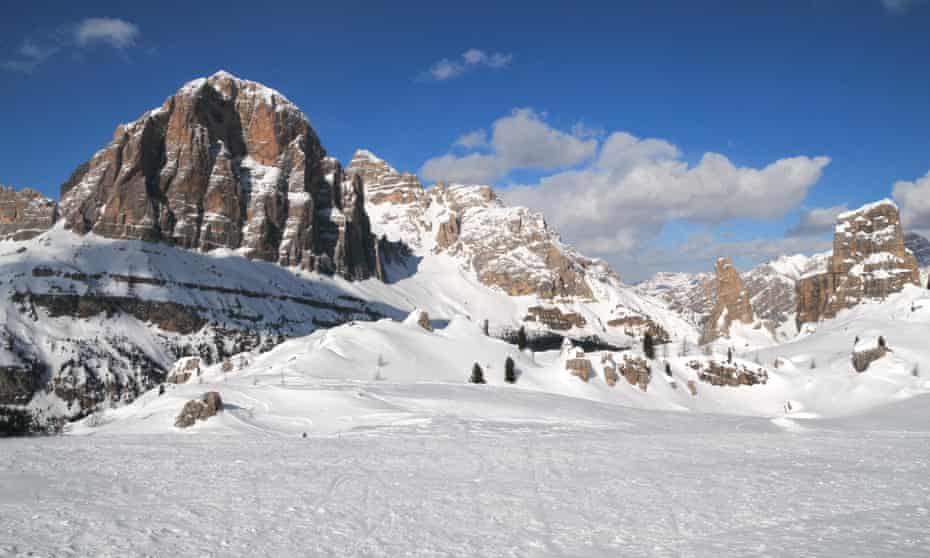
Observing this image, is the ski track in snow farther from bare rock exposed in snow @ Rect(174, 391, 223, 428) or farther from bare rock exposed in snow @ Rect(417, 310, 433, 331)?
bare rock exposed in snow @ Rect(417, 310, 433, 331)

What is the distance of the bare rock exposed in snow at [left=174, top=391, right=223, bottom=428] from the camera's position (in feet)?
152

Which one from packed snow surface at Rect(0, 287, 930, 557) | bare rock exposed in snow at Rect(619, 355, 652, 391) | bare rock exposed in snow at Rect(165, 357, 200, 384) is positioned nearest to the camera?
packed snow surface at Rect(0, 287, 930, 557)

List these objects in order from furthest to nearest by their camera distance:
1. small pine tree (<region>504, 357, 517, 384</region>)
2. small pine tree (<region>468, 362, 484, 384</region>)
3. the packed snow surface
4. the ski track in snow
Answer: small pine tree (<region>504, 357, 517, 384</region>) < small pine tree (<region>468, 362, 484, 384</region>) < the packed snow surface < the ski track in snow

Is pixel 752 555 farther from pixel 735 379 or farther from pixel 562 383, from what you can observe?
pixel 735 379

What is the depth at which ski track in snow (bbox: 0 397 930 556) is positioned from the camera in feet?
54.2

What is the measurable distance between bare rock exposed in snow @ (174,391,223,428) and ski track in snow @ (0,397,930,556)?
1015 centimetres

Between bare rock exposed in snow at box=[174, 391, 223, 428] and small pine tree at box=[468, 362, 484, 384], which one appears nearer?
bare rock exposed in snow at box=[174, 391, 223, 428]

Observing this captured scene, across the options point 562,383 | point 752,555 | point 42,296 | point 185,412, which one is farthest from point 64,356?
point 752,555

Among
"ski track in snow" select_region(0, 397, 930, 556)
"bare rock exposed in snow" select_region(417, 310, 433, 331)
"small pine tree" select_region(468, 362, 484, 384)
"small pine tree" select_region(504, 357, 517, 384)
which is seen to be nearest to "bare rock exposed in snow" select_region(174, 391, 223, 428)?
"ski track in snow" select_region(0, 397, 930, 556)

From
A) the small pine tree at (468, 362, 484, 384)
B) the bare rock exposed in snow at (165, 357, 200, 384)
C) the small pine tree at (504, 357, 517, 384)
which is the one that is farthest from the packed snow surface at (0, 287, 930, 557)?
the small pine tree at (504, 357, 517, 384)

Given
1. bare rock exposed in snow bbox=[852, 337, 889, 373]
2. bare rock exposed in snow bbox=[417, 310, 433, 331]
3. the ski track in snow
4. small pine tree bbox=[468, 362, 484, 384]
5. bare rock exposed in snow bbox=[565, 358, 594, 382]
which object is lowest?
the ski track in snow

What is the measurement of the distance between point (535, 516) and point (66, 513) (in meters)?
12.6

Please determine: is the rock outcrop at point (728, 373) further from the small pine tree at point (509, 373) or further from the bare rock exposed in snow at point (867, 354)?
the small pine tree at point (509, 373)

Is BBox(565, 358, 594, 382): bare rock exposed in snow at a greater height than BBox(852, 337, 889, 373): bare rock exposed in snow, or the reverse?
BBox(852, 337, 889, 373): bare rock exposed in snow
